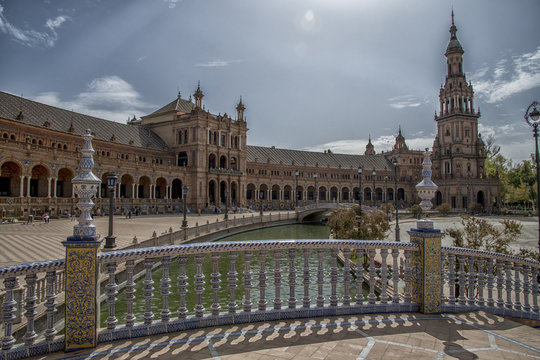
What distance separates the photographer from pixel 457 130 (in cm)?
7906

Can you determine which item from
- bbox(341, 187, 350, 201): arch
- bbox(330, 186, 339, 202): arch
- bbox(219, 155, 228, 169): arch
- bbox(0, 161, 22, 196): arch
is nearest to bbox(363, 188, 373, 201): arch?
bbox(341, 187, 350, 201): arch

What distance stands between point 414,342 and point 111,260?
4209mm

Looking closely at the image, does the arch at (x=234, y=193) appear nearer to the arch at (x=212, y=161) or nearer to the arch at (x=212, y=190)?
the arch at (x=212, y=190)

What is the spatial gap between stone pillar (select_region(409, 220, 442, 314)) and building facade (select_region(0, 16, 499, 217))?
86.4ft

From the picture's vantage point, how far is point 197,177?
54.6 metres

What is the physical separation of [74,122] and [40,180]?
491 inches

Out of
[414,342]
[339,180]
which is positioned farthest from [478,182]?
[414,342]

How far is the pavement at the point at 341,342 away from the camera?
13.8ft

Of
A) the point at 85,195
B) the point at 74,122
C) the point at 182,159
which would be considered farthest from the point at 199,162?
the point at 85,195

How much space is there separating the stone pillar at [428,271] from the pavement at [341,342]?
1.14 feet

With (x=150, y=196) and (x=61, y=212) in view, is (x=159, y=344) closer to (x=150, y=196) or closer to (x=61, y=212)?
(x=61, y=212)

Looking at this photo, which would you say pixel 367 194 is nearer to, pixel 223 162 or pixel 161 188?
pixel 223 162

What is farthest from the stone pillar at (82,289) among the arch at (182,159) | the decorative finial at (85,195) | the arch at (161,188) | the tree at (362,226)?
the arch at (182,159)

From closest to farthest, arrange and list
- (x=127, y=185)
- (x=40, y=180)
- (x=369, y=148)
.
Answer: (x=40, y=180) < (x=127, y=185) < (x=369, y=148)
